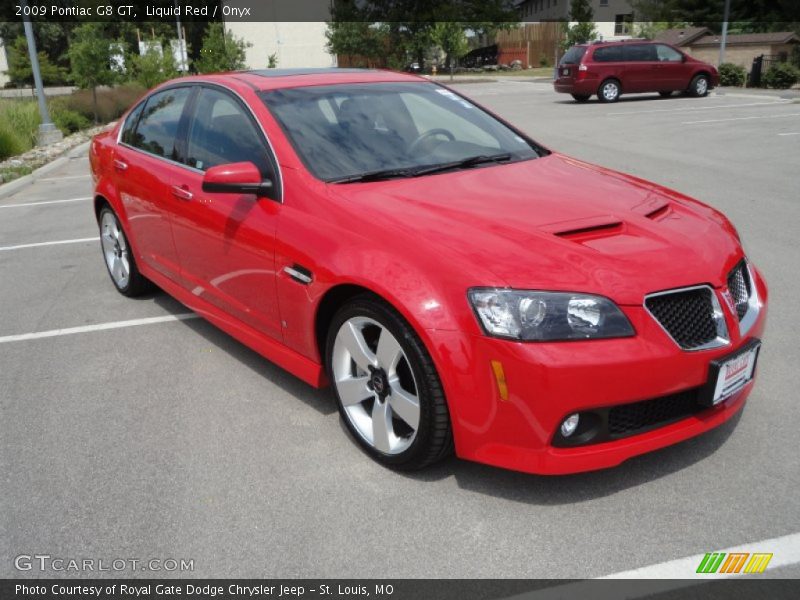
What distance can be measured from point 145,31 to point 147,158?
2465 inches

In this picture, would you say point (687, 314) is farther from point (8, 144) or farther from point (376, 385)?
point (8, 144)

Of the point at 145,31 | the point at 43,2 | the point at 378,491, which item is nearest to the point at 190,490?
the point at 378,491

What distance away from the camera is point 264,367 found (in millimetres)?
4387

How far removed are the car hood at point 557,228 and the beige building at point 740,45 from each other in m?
33.8

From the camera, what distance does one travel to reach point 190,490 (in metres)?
3.15

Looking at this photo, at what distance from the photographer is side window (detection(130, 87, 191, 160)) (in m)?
4.67

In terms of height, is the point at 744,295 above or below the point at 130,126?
below

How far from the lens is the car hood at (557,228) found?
9.07 feet

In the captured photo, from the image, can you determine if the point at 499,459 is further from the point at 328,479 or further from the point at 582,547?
the point at 328,479

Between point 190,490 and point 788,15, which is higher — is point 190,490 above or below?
below

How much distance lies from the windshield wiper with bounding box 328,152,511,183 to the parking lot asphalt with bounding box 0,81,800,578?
26.7 inches

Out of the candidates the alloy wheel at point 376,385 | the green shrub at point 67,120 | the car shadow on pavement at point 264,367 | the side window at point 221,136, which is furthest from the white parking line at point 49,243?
the green shrub at point 67,120

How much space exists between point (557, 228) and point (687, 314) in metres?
0.60

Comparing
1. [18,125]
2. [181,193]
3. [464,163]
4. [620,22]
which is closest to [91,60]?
[18,125]
